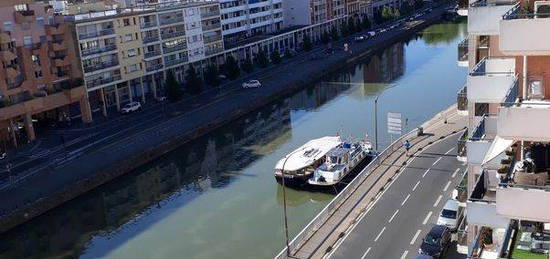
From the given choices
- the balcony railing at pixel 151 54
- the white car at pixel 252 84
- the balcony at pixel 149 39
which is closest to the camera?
the balcony at pixel 149 39

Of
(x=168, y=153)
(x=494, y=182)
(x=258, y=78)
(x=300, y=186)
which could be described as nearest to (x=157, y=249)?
(x=300, y=186)

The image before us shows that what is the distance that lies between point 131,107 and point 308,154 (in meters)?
21.2

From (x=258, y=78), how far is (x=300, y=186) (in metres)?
30.4

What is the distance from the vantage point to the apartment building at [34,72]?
4044cm

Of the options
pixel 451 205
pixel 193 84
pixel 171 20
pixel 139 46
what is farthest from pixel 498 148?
pixel 171 20

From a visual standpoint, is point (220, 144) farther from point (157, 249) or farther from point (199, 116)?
point (157, 249)

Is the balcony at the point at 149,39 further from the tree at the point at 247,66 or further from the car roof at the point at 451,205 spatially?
the car roof at the point at 451,205

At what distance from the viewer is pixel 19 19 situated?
4188 cm

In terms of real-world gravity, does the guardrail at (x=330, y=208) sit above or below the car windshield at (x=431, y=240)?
below

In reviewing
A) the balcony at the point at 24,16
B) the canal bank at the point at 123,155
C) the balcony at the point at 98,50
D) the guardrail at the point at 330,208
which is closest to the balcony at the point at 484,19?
the guardrail at the point at 330,208

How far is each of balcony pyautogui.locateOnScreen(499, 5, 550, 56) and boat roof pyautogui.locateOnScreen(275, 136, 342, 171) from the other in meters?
23.0

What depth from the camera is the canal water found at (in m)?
27.1

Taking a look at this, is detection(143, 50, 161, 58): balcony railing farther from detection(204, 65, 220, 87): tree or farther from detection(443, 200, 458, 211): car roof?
detection(443, 200, 458, 211): car roof

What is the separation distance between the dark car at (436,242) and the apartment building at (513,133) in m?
8.56
